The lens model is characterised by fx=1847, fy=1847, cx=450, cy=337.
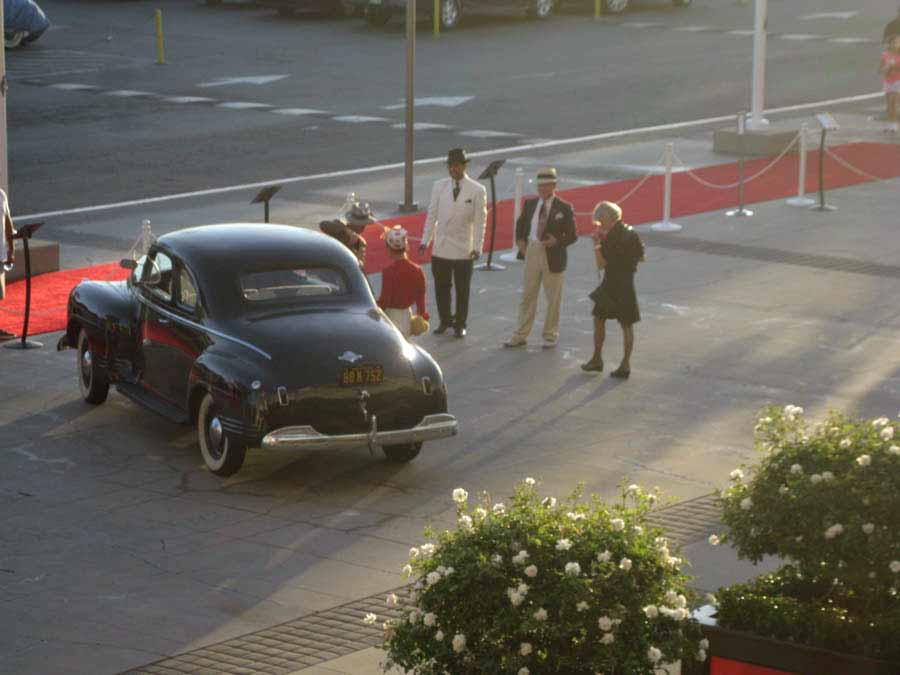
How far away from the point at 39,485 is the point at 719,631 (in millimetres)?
7054

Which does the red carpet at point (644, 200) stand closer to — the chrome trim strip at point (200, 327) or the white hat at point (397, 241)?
the chrome trim strip at point (200, 327)

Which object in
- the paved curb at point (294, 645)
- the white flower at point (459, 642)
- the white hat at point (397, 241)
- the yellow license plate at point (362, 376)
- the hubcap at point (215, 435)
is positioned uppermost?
the white flower at point (459, 642)

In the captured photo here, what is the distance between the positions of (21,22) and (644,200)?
70.5ft

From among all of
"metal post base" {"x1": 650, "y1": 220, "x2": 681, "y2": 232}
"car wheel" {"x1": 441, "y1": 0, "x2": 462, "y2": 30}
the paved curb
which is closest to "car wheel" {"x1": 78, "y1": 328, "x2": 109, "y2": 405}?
the paved curb

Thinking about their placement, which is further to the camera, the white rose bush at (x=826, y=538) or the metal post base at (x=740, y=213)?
the metal post base at (x=740, y=213)

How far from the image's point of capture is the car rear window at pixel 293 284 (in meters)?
14.4

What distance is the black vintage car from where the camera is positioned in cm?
1329

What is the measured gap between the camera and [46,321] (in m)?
18.8

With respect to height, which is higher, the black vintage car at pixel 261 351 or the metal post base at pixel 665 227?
the black vintage car at pixel 261 351

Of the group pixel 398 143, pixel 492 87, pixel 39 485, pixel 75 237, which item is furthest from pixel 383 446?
pixel 492 87

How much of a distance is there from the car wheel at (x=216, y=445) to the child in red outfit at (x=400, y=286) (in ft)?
7.97

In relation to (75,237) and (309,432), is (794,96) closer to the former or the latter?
(75,237)

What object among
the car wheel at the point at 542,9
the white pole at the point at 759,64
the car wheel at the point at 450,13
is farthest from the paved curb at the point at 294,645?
the car wheel at the point at 542,9

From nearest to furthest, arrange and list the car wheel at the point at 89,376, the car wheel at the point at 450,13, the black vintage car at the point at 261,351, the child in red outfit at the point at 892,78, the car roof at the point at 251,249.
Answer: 1. the black vintage car at the point at 261,351
2. the car roof at the point at 251,249
3. the car wheel at the point at 89,376
4. the child in red outfit at the point at 892,78
5. the car wheel at the point at 450,13
